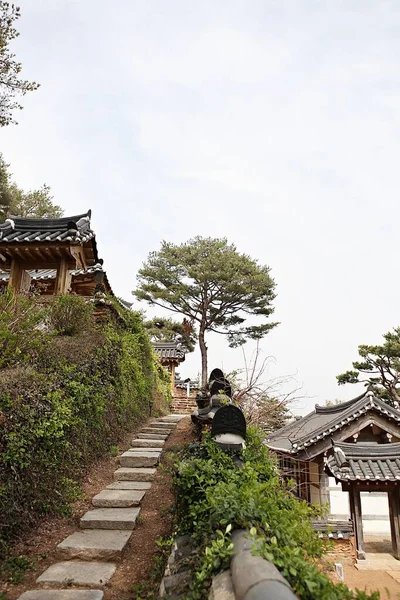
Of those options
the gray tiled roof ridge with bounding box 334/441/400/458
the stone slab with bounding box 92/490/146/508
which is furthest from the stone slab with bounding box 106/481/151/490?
the gray tiled roof ridge with bounding box 334/441/400/458

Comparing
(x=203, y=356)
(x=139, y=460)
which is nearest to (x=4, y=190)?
(x=203, y=356)

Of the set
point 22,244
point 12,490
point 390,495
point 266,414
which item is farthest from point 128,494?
point 390,495

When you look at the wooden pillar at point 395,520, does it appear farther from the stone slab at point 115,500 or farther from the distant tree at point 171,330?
the distant tree at point 171,330

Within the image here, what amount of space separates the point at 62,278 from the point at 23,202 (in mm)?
21229

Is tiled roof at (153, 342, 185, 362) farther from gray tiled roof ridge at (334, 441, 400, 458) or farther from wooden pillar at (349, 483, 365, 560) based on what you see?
wooden pillar at (349, 483, 365, 560)

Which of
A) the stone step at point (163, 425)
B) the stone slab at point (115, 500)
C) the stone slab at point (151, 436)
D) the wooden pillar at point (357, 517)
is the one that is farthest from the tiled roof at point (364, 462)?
the stone slab at point (115, 500)

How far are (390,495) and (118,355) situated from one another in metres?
9.97

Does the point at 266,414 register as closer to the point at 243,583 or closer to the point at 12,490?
the point at 12,490

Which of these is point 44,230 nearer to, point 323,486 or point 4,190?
point 323,486

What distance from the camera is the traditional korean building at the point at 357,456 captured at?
11.0 m

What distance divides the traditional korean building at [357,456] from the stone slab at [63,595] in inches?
318

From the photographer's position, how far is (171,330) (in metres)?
28.7

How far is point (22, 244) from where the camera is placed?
892 cm

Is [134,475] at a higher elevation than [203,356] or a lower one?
lower
